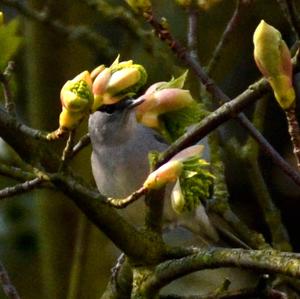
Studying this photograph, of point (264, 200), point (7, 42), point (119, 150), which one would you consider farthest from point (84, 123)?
point (7, 42)

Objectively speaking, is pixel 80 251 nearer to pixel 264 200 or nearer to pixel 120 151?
pixel 120 151

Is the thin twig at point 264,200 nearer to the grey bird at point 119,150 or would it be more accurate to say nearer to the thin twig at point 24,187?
the grey bird at point 119,150

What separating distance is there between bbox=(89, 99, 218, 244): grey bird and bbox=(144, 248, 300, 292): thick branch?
5.52 ft

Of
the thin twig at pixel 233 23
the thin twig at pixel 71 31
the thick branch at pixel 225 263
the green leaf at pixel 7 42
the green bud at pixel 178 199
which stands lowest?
the thick branch at pixel 225 263

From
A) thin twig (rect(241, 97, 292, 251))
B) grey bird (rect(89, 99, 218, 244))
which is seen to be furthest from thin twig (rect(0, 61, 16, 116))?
grey bird (rect(89, 99, 218, 244))

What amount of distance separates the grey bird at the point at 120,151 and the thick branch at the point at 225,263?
1.68m

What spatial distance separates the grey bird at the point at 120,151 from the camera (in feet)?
11.7

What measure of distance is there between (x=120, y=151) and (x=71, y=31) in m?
0.51

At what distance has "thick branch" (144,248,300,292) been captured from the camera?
1486 millimetres

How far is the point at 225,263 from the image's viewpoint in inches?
64.4

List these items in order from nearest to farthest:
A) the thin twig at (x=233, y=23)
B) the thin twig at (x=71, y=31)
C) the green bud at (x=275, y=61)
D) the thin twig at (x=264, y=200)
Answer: the green bud at (x=275, y=61), the thin twig at (x=233, y=23), the thin twig at (x=264, y=200), the thin twig at (x=71, y=31)

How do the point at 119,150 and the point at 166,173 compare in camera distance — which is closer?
the point at 166,173

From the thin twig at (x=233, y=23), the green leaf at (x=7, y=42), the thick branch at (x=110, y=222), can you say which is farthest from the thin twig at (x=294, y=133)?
the thin twig at (x=233, y=23)

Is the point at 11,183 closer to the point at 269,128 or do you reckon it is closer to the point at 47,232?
the point at 47,232
